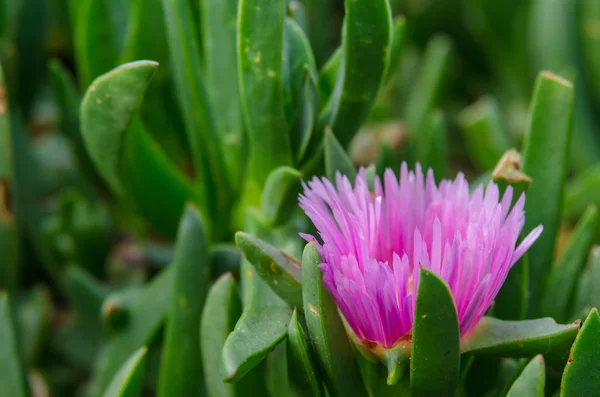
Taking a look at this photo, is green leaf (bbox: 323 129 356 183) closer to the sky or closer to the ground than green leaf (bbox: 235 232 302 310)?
closer to the sky

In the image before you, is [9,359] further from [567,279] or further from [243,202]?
[567,279]

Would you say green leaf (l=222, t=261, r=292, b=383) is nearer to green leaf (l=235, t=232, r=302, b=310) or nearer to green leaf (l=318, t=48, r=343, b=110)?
green leaf (l=235, t=232, r=302, b=310)

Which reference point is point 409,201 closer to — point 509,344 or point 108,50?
point 509,344

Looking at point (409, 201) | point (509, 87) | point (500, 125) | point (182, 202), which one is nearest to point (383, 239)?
point (409, 201)

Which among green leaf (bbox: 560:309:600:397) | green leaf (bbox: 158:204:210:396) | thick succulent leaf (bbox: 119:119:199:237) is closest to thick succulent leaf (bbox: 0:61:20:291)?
thick succulent leaf (bbox: 119:119:199:237)

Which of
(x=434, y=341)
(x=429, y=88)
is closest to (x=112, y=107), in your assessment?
(x=434, y=341)

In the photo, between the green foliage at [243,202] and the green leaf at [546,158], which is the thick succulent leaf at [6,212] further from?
the green leaf at [546,158]
